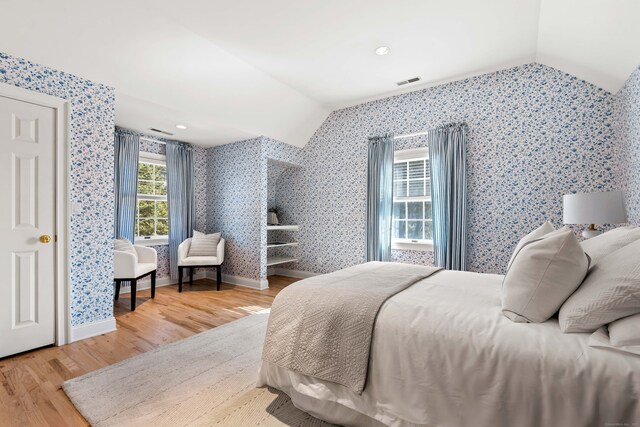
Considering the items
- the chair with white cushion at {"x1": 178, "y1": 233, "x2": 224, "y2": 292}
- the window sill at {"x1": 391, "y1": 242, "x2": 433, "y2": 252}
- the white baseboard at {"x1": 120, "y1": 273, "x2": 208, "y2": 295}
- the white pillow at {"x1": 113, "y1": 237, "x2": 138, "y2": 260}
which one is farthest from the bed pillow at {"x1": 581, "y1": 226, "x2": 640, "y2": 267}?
the white baseboard at {"x1": 120, "y1": 273, "x2": 208, "y2": 295}

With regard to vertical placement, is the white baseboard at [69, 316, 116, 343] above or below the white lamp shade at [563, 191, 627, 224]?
below

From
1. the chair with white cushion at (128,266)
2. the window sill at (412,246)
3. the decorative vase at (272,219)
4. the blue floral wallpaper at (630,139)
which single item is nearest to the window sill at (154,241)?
the chair with white cushion at (128,266)

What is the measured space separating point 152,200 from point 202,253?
46.7 inches

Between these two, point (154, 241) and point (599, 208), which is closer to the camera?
point (599, 208)

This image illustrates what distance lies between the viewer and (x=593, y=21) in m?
2.24

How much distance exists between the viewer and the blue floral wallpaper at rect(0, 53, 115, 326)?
2650mm

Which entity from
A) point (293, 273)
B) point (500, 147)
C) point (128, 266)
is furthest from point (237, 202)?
point (500, 147)

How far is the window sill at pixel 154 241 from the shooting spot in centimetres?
447

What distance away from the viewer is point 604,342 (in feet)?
3.38

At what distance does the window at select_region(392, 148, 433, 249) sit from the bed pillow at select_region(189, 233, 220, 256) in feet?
9.13

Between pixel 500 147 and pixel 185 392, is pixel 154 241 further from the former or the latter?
pixel 500 147

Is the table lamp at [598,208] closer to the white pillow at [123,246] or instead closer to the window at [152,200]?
the white pillow at [123,246]

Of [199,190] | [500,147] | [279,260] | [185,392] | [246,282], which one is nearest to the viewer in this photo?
[185,392]

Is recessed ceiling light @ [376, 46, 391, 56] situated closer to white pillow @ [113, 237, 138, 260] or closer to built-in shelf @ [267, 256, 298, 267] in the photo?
built-in shelf @ [267, 256, 298, 267]
